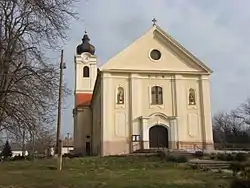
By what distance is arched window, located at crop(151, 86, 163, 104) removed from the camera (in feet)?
138

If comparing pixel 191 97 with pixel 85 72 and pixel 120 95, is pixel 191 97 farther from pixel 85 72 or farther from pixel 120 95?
pixel 85 72

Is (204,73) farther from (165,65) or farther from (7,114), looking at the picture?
(7,114)

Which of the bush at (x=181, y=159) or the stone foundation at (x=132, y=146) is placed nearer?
the bush at (x=181, y=159)

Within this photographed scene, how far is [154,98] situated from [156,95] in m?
0.38

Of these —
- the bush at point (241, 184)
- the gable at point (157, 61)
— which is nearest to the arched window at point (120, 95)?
the gable at point (157, 61)

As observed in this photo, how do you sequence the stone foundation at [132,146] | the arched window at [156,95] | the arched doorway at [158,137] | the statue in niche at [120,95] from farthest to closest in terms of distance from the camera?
the arched window at [156,95] → the statue in niche at [120,95] → the arched doorway at [158,137] → the stone foundation at [132,146]

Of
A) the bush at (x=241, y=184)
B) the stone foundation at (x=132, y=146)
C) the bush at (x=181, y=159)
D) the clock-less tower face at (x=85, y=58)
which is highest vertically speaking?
the clock-less tower face at (x=85, y=58)

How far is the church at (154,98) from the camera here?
4050 cm

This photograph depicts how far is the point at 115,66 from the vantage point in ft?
138

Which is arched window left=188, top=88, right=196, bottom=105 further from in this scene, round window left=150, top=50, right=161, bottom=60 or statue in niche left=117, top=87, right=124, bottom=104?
statue in niche left=117, top=87, right=124, bottom=104

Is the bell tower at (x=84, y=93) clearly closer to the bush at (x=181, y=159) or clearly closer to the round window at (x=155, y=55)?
the round window at (x=155, y=55)

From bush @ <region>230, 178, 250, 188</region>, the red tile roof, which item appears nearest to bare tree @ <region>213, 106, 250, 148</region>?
the red tile roof

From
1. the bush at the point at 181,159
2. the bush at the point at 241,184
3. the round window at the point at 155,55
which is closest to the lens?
the bush at the point at 241,184

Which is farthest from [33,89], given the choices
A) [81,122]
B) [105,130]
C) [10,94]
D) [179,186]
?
[81,122]
